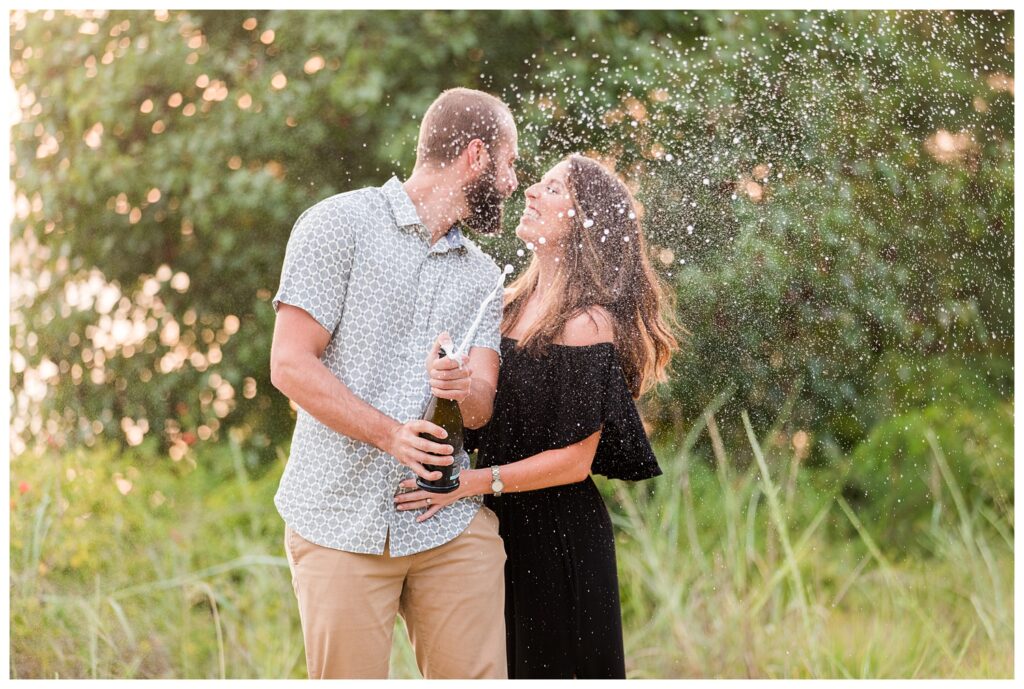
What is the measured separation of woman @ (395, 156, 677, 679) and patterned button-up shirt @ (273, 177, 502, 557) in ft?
0.73

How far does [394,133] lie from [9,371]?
1.39 metres

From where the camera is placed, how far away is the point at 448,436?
7.16 ft

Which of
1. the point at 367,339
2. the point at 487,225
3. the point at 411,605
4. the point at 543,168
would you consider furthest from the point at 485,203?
the point at 411,605

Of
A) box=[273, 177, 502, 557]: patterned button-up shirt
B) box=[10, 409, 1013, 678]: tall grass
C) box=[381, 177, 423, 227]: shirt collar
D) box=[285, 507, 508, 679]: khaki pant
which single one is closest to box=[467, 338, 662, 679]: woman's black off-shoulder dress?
box=[285, 507, 508, 679]: khaki pant

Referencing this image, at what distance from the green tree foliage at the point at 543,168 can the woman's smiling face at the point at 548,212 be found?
0.05 meters

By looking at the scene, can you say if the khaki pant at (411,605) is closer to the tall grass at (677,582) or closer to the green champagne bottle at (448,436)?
the green champagne bottle at (448,436)

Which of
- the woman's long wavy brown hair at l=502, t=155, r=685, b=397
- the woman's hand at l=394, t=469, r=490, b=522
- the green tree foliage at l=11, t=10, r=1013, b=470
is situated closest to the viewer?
the woman's hand at l=394, t=469, r=490, b=522

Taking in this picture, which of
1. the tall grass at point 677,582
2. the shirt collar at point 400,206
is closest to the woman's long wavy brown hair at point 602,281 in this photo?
the shirt collar at point 400,206

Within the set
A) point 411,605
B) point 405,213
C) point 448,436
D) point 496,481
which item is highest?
point 405,213

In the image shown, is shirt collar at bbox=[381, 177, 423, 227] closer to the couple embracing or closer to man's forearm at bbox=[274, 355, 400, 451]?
the couple embracing

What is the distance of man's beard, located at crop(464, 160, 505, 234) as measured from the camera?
2.28 meters

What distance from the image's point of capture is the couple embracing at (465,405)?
6.75ft

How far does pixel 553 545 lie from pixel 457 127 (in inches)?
39.1

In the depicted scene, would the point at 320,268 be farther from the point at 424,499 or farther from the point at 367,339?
the point at 424,499
